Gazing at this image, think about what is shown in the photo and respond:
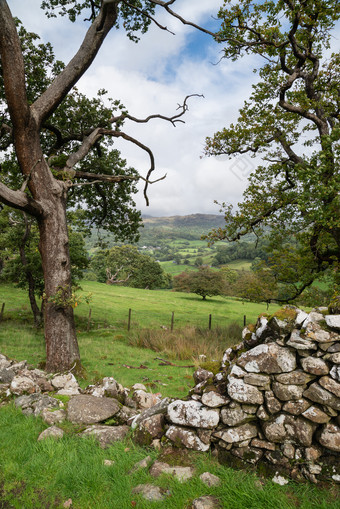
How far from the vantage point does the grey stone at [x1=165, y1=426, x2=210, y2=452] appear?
3969 mm

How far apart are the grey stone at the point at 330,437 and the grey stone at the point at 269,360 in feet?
2.55

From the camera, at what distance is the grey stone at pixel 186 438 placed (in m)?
3.97

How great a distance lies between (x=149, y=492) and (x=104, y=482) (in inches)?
26.7

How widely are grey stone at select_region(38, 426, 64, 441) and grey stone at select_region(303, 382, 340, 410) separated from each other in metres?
3.97

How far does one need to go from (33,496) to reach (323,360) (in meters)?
4.12

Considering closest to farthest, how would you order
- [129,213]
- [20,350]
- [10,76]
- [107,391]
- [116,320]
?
1. [107,391]
2. [10,76]
3. [20,350]
4. [129,213]
5. [116,320]

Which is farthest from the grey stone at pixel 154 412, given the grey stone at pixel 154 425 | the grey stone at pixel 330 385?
the grey stone at pixel 330 385

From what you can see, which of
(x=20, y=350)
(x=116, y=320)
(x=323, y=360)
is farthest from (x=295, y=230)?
(x=116, y=320)

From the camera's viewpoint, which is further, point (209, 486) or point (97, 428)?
point (97, 428)

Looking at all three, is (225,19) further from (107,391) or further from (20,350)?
(20,350)

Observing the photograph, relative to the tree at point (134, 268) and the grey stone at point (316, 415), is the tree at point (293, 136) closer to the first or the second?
the grey stone at point (316, 415)

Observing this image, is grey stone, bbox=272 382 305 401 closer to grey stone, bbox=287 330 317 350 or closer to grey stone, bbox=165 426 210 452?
grey stone, bbox=287 330 317 350

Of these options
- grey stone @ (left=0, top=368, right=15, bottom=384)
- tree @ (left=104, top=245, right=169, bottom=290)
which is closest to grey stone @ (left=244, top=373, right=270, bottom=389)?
grey stone @ (left=0, top=368, right=15, bottom=384)

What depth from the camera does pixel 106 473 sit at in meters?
3.73
